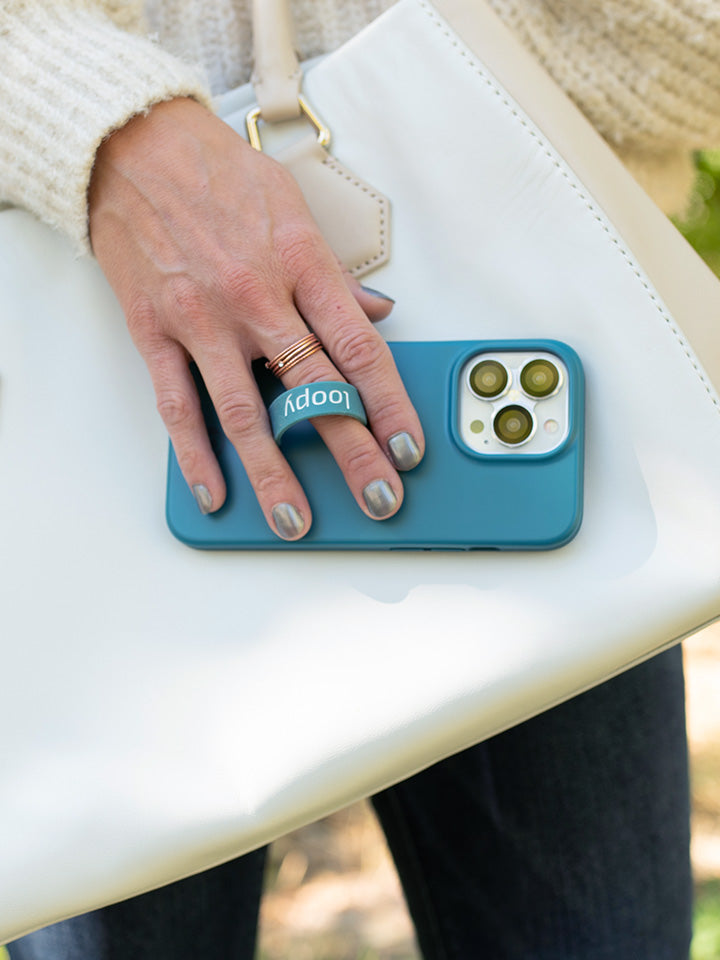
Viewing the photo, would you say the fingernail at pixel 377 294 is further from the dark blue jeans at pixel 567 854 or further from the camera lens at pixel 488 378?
the dark blue jeans at pixel 567 854

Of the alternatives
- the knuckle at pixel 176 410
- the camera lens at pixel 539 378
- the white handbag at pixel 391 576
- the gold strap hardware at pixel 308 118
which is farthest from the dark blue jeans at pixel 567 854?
the gold strap hardware at pixel 308 118

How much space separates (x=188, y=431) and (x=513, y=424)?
0.75ft

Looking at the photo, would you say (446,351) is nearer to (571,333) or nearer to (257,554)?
(571,333)

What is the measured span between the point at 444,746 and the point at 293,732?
4.1 inches

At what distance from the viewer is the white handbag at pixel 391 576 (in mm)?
574

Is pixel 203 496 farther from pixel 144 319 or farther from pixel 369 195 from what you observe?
pixel 369 195

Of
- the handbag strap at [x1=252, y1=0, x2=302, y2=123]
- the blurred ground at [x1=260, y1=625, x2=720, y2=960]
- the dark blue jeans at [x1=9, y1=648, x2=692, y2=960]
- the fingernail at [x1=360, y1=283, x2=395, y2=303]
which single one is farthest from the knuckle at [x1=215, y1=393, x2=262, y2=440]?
the blurred ground at [x1=260, y1=625, x2=720, y2=960]

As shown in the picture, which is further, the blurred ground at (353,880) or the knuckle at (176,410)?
the blurred ground at (353,880)

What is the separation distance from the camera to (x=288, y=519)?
0.59m

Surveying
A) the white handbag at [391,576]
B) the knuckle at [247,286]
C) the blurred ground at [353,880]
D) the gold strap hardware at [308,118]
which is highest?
the gold strap hardware at [308,118]

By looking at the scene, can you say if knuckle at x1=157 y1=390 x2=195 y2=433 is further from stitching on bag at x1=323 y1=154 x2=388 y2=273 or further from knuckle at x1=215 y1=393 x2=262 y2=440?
stitching on bag at x1=323 y1=154 x2=388 y2=273

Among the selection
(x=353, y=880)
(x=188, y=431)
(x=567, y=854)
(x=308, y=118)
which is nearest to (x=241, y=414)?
(x=188, y=431)

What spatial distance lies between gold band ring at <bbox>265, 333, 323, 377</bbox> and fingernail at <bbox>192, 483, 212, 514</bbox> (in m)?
0.10

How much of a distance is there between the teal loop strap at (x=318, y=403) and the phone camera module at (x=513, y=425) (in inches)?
3.8
